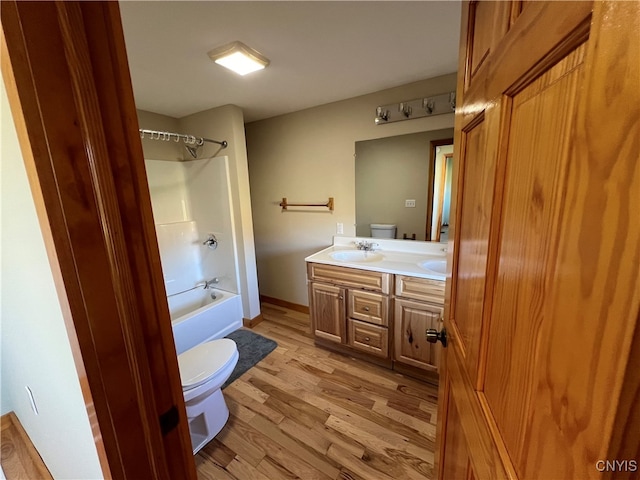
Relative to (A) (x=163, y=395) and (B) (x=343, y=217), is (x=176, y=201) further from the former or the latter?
(A) (x=163, y=395)

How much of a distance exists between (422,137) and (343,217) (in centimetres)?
98

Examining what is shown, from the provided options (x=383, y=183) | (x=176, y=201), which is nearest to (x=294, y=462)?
(x=383, y=183)

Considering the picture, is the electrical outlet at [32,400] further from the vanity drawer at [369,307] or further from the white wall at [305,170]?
the white wall at [305,170]

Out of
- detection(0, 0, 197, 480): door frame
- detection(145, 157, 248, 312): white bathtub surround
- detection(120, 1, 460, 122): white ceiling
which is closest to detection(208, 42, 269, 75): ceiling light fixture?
detection(120, 1, 460, 122): white ceiling

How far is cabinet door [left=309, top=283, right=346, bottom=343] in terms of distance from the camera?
213cm

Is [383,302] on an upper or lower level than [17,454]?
upper

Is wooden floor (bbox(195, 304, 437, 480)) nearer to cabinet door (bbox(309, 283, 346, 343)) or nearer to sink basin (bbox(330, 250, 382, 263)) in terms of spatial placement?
cabinet door (bbox(309, 283, 346, 343))

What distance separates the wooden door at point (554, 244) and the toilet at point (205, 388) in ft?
4.27

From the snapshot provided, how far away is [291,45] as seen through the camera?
4.83 feet

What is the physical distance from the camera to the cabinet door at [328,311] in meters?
2.13

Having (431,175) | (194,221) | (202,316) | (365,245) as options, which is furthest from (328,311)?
(194,221)

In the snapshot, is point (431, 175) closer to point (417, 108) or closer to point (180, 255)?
point (417, 108)

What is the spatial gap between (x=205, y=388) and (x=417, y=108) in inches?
94.9

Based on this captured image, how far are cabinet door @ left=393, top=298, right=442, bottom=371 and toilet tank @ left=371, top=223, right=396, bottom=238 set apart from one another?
680 millimetres
